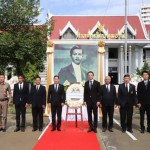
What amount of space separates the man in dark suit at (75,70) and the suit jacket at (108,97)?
14.5 feet

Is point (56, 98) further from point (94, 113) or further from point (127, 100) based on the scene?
point (127, 100)

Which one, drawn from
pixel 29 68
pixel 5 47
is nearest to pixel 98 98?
pixel 29 68

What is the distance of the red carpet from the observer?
9.19 m

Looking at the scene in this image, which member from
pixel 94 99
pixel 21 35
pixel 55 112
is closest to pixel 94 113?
pixel 94 99

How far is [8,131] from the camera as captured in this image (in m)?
11.8

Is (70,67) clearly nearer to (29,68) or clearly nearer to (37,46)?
(29,68)

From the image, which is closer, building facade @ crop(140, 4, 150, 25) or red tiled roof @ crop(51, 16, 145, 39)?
red tiled roof @ crop(51, 16, 145, 39)

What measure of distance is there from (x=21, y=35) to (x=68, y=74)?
14.6 meters

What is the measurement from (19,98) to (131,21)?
41.6 metres

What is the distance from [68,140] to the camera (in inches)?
400

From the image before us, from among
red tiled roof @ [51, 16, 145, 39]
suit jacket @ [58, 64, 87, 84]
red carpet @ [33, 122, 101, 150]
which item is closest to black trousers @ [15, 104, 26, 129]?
red carpet @ [33, 122, 101, 150]

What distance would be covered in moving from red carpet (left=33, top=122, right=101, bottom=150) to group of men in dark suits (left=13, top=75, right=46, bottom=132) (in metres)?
0.77

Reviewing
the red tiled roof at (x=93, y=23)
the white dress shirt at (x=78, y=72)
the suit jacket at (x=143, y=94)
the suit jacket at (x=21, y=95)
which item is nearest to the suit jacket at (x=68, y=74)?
the white dress shirt at (x=78, y=72)

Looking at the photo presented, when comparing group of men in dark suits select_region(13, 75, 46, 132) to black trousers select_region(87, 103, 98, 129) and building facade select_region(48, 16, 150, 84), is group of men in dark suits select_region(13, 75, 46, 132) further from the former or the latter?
building facade select_region(48, 16, 150, 84)
